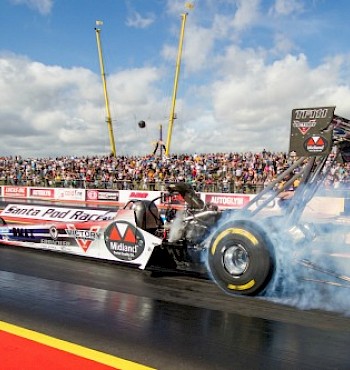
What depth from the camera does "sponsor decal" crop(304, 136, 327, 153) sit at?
4863mm

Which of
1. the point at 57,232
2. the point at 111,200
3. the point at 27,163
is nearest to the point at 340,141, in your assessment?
the point at 57,232

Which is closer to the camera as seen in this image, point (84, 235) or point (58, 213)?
point (84, 235)

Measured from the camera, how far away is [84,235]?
7113mm

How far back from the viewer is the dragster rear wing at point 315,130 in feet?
15.9

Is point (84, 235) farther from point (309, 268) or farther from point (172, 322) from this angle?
point (309, 268)

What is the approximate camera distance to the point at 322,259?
16.9 ft

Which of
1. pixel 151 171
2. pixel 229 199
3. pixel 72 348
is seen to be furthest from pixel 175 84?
pixel 72 348

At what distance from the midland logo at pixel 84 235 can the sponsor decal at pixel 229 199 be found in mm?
12525

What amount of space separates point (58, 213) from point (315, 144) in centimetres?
512

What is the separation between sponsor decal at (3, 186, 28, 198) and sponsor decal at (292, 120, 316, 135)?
25.8 meters

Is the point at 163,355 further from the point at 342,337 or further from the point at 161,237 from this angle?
the point at 161,237

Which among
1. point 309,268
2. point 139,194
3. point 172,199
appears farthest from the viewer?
point 139,194

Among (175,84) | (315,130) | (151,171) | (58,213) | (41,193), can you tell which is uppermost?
(175,84)

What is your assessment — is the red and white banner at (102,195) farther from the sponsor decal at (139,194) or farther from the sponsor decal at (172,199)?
the sponsor decal at (172,199)
